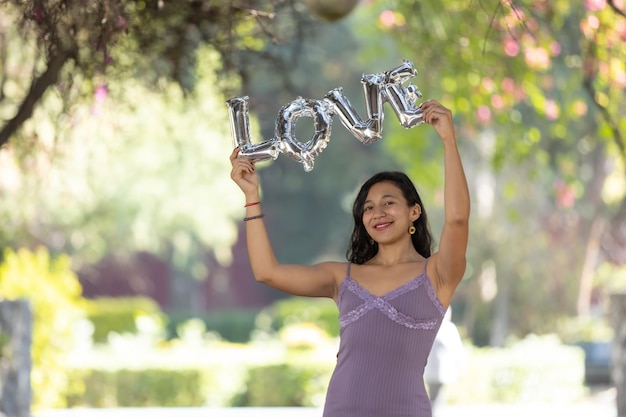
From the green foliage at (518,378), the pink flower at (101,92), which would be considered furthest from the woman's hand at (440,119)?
the green foliage at (518,378)

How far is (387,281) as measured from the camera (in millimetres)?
3268

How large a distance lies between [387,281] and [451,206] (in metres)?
0.27

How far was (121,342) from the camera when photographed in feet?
54.9

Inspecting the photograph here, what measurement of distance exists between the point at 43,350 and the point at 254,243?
8673mm

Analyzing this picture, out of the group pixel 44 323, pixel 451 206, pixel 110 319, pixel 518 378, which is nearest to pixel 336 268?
pixel 451 206

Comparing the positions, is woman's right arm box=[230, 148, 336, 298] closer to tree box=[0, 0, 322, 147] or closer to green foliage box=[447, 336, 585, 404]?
tree box=[0, 0, 322, 147]

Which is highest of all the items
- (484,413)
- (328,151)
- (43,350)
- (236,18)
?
(328,151)

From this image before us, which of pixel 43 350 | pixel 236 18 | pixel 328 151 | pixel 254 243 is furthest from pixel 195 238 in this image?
pixel 254 243

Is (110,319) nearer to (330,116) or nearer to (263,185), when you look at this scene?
(263,185)

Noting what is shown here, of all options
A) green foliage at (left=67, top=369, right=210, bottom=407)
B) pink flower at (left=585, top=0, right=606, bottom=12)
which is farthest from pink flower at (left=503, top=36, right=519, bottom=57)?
green foliage at (left=67, top=369, right=210, bottom=407)

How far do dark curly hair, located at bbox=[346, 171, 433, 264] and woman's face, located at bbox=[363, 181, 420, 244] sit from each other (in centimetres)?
2

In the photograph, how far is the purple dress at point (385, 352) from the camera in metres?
3.10

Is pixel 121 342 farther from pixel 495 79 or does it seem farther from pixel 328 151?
pixel 328 151

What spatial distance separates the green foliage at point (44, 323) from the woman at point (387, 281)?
8.52 metres
